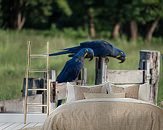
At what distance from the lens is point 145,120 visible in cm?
557

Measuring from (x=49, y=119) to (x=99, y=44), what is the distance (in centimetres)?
258

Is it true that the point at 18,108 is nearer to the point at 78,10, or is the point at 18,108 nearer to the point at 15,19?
the point at 15,19

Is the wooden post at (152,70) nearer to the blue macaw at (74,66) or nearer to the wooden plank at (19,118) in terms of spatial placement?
the blue macaw at (74,66)

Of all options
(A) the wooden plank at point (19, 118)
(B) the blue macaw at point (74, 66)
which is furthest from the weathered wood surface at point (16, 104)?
(B) the blue macaw at point (74, 66)

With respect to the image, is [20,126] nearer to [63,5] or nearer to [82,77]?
[82,77]

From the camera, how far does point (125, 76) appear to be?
775cm

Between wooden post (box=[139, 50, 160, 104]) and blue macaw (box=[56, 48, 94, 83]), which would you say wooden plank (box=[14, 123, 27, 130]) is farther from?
wooden post (box=[139, 50, 160, 104])

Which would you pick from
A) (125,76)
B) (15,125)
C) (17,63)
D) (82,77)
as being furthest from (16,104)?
(17,63)

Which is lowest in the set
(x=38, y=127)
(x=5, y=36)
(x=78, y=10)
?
(x=38, y=127)

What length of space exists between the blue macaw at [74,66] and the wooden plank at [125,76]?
38 cm

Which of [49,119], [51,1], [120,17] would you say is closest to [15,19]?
[51,1]

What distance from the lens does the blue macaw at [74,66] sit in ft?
25.1

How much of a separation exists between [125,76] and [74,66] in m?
0.70

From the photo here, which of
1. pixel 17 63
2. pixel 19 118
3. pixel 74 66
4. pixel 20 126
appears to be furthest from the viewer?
pixel 17 63
